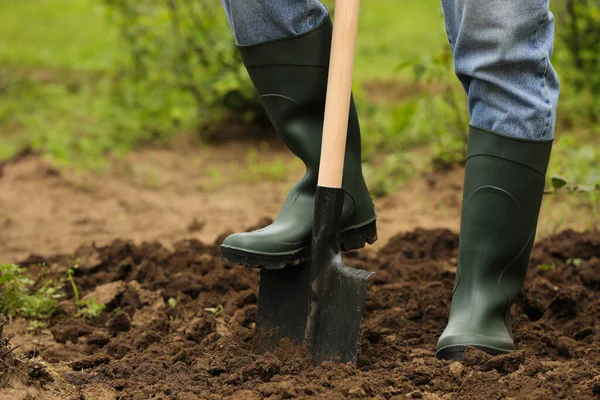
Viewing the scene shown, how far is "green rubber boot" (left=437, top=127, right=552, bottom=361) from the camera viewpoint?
213 cm

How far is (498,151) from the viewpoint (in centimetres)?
214

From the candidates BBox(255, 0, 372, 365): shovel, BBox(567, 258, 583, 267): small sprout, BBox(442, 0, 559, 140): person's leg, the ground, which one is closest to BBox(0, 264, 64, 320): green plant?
the ground

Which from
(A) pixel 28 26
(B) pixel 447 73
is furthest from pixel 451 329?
(A) pixel 28 26

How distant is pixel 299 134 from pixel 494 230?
57 cm

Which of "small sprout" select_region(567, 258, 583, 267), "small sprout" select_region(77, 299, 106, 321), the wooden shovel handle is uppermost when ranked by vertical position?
the wooden shovel handle

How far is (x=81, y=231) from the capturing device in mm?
3928

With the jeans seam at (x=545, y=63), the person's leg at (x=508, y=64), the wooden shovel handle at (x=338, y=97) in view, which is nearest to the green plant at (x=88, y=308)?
the wooden shovel handle at (x=338, y=97)

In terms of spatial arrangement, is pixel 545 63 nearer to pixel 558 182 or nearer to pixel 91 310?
pixel 558 182

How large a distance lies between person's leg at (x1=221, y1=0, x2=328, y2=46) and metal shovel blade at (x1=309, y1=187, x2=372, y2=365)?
0.43m

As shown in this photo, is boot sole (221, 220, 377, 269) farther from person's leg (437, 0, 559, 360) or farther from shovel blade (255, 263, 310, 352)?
person's leg (437, 0, 559, 360)

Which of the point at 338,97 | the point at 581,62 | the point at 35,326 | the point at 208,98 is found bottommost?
the point at 35,326

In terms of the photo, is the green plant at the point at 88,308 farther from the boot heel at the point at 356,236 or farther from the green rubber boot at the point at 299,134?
the boot heel at the point at 356,236

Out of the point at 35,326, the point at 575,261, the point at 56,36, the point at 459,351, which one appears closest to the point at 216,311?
the point at 35,326

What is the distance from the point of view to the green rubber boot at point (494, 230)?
83.9 inches
